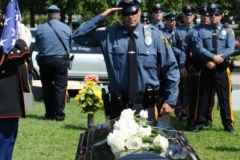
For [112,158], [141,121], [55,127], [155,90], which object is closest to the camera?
[112,158]

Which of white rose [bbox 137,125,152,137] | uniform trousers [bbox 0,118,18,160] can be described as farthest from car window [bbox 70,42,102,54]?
white rose [bbox 137,125,152,137]

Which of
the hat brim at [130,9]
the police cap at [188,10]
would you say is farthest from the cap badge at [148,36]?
the police cap at [188,10]

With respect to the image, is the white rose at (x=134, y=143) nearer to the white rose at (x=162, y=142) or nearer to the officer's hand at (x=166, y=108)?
the white rose at (x=162, y=142)

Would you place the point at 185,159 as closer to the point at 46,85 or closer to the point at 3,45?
the point at 3,45

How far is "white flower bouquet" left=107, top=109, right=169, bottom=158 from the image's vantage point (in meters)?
4.12

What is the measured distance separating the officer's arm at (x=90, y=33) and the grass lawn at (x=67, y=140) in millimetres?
2221

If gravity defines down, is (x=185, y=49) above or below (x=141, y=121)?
below

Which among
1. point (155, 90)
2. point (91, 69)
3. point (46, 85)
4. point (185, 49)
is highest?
point (155, 90)

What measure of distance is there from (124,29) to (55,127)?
4.71m

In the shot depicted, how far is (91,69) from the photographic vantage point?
17.3m

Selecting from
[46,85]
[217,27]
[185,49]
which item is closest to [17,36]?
[217,27]

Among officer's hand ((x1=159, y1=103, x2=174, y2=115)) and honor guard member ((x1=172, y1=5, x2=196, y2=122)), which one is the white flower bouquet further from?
honor guard member ((x1=172, y1=5, x2=196, y2=122))

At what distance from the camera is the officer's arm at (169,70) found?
612 centimetres

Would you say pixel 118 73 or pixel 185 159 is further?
pixel 118 73
